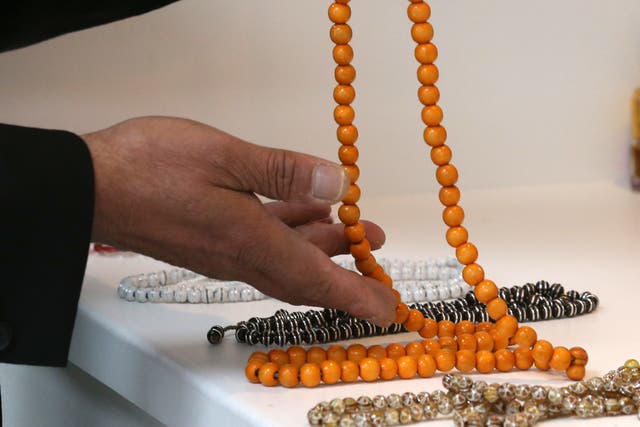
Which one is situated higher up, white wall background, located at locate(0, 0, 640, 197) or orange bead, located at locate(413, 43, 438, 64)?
white wall background, located at locate(0, 0, 640, 197)

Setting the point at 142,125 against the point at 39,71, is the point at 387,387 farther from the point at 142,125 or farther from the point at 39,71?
the point at 39,71

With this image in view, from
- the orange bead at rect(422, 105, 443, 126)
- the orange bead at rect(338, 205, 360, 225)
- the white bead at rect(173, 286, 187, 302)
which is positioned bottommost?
the white bead at rect(173, 286, 187, 302)

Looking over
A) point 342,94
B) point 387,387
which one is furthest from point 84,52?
point 387,387

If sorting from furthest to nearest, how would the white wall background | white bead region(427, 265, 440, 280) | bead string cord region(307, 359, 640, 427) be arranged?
the white wall background → white bead region(427, 265, 440, 280) → bead string cord region(307, 359, 640, 427)

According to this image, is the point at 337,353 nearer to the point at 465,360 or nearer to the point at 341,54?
the point at 465,360

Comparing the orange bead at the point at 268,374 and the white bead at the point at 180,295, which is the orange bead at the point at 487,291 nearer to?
the orange bead at the point at 268,374

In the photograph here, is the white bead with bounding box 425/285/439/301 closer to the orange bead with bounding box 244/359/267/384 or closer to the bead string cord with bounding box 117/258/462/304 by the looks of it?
the bead string cord with bounding box 117/258/462/304

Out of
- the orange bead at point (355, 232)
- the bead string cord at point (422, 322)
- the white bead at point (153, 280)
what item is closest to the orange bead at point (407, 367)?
the bead string cord at point (422, 322)

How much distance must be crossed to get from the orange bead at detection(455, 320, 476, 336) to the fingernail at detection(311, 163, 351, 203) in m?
0.14

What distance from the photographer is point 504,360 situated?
633mm

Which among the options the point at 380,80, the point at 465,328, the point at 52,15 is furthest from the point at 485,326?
the point at 380,80

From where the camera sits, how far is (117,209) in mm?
583

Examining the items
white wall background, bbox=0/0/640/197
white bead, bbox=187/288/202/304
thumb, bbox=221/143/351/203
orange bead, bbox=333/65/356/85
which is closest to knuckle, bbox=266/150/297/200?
thumb, bbox=221/143/351/203

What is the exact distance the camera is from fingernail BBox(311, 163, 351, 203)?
1.97ft
